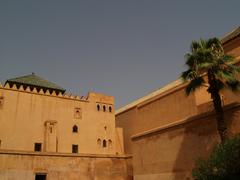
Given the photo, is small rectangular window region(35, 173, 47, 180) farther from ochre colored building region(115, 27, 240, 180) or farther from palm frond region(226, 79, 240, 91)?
palm frond region(226, 79, 240, 91)

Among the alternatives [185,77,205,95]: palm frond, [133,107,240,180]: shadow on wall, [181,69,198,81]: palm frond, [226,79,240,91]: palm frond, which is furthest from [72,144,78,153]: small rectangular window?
[226,79,240,91]: palm frond

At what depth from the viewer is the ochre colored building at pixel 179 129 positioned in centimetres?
1448

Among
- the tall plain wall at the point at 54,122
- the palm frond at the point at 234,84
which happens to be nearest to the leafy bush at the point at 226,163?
the palm frond at the point at 234,84

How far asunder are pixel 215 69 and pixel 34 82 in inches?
955

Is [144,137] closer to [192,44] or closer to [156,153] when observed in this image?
[156,153]

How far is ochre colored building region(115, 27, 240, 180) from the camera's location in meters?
14.5

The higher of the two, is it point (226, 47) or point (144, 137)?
point (226, 47)

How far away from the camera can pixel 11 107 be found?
87.9ft

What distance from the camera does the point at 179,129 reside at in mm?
16562

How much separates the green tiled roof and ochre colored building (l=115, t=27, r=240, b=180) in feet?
45.4

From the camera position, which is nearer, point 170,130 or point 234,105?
point 234,105

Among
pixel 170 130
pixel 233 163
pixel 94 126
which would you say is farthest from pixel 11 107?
pixel 233 163

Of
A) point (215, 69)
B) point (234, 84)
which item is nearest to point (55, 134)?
point (215, 69)

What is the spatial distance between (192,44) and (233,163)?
233 inches
